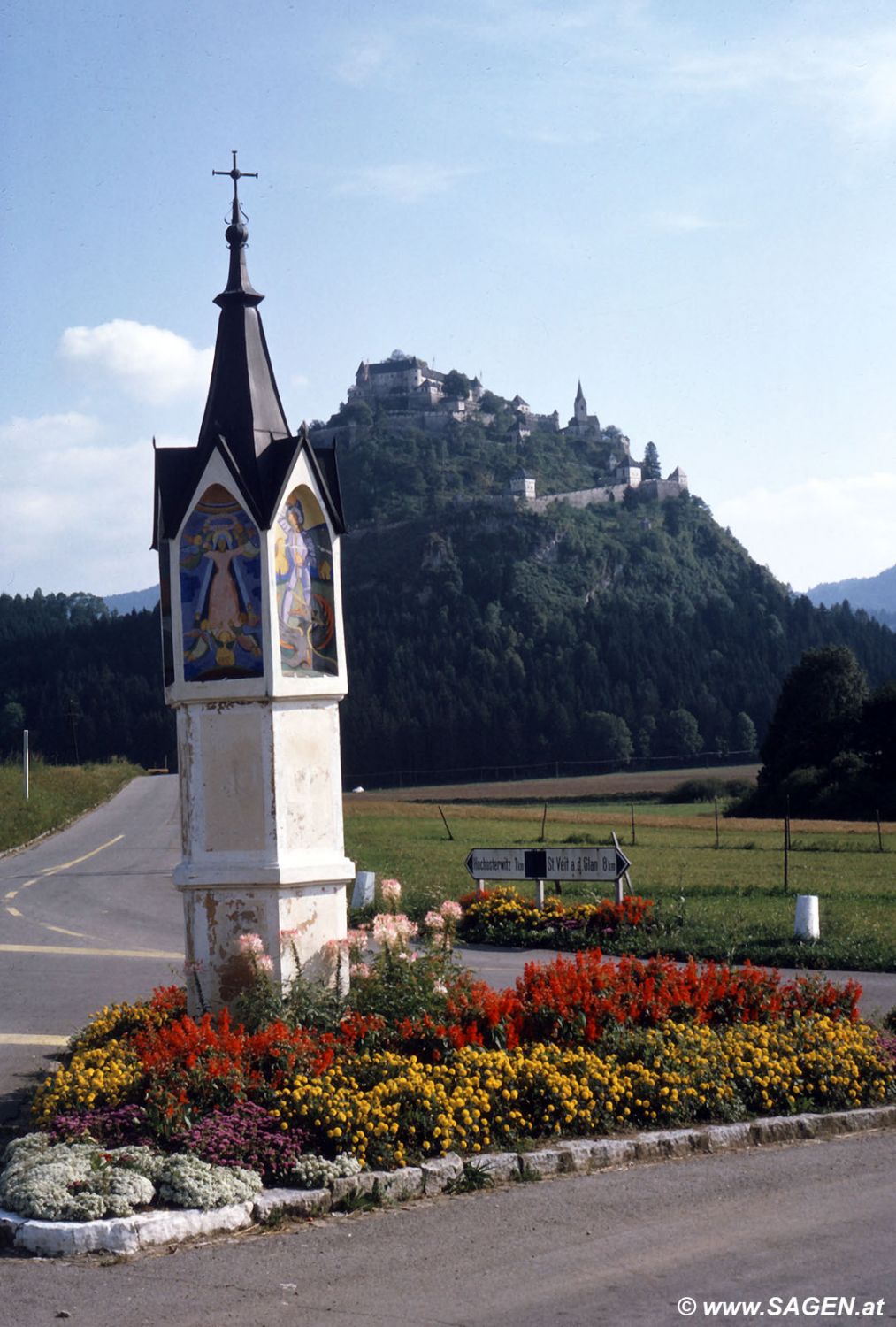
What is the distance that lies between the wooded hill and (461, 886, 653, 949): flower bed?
3789 inches

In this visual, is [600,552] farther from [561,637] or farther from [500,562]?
[561,637]

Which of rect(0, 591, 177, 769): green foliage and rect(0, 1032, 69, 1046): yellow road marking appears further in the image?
rect(0, 591, 177, 769): green foliage

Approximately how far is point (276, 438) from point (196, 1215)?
603 cm

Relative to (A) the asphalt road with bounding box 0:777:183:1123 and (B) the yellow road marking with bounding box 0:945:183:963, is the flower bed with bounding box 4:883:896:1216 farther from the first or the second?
(B) the yellow road marking with bounding box 0:945:183:963

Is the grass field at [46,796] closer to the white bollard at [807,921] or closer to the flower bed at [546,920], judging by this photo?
the flower bed at [546,920]

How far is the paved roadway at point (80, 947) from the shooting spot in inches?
548

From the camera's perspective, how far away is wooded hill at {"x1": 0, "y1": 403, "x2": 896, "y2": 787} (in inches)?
5256

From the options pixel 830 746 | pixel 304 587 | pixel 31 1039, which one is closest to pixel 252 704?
pixel 304 587

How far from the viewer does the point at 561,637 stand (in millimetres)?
161375

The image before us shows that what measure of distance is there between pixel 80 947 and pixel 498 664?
131603 mm

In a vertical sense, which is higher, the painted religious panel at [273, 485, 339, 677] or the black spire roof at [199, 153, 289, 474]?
the black spire roof at [199, 153, 289, 474]

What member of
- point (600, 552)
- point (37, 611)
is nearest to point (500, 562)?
point (600, 552)

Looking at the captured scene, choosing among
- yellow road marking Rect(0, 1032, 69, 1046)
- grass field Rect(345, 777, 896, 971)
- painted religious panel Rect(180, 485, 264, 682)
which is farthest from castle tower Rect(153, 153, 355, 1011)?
yellow road marking Rect(0, 1032, 69, 1046)

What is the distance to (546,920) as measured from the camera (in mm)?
21109
